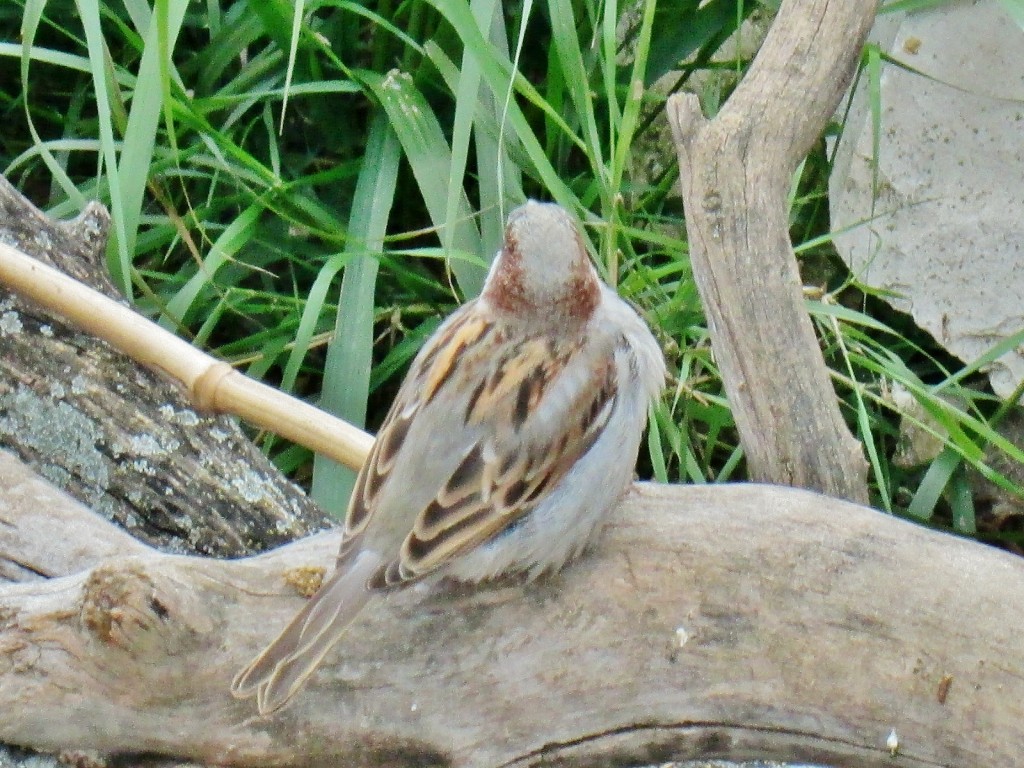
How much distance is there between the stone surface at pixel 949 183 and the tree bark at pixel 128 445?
169 cm

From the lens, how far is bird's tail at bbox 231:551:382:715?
2025 millimetres

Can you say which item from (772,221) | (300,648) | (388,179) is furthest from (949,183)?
(300,648)

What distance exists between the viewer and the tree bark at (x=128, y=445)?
2.73 m

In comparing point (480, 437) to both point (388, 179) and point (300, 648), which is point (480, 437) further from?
point (388, 179)

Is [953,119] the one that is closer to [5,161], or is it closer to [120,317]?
[120,317]

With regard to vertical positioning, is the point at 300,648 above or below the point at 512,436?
below

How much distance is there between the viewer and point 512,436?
2363 millimetres

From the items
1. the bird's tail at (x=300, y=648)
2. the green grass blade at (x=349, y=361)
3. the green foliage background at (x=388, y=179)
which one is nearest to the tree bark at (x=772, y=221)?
the green foliage background at (x=388, y=179)

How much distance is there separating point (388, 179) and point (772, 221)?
126 centimetres

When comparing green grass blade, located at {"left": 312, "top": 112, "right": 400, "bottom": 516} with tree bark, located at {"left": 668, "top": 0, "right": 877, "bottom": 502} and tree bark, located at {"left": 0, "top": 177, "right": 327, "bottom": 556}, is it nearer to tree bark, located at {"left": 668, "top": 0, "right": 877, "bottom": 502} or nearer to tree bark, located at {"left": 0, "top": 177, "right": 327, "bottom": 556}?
tree bark, located at {"left": 0, "top": 177, "right": 327, "bottom": 556}

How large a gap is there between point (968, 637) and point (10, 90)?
294cm

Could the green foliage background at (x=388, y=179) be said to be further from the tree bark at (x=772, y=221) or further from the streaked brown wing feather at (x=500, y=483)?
the streaked brown wing feather at (x=500, y=483)

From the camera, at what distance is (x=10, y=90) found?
379 centimetres

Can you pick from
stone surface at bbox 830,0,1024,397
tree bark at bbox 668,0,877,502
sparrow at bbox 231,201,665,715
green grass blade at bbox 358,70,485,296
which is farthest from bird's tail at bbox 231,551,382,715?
stone surface at bbox 830,0,1024,397
